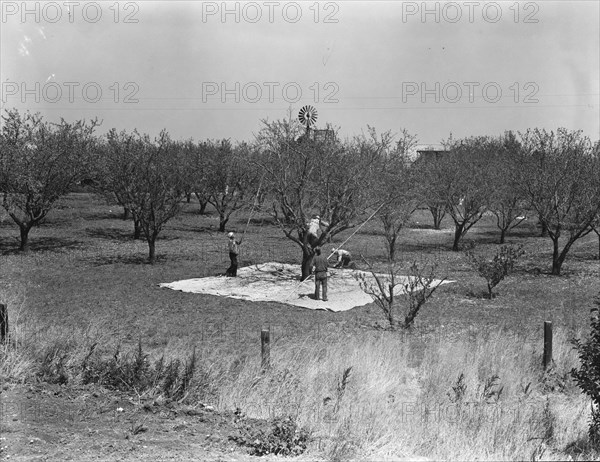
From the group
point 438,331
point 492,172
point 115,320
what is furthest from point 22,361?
point 492,172

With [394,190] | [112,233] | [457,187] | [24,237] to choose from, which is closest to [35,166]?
[24,237]

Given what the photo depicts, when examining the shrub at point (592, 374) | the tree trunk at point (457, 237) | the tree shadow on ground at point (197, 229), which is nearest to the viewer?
the shrub at point (592, 374)

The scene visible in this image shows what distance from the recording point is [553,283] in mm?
19641

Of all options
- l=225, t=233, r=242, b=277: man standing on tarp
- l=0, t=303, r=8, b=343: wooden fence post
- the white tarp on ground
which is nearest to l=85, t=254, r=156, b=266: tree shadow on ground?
the white tarp on ground

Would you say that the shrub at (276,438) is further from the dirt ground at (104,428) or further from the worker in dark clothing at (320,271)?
the worker in dark clothing at (320,271)

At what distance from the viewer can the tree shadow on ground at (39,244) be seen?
24.0 m

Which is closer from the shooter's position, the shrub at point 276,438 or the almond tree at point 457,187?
the shrub at point 276,438

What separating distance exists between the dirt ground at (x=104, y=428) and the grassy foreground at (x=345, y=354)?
0.32 m

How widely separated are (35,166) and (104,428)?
1890 centimetres

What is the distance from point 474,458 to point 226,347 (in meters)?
5.89

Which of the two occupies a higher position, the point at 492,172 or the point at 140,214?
the point at 492,172

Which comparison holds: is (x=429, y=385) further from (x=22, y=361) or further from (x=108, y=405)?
(x=22, y=361)

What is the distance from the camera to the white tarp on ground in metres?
15.8

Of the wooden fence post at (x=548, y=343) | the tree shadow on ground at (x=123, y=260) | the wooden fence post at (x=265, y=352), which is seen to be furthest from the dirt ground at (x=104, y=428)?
the tree shadow on ground at (x=123, y=260)
